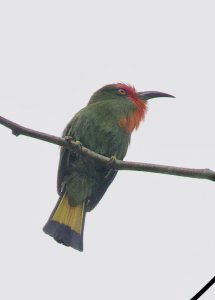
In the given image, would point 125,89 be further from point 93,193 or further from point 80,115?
point 93,193

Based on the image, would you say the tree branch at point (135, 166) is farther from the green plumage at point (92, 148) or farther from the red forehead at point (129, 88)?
the red forehead at point (129, 88)

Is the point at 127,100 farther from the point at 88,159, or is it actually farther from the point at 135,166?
the point at 135,166

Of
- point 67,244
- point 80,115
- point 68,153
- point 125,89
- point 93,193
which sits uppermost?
point 125,89

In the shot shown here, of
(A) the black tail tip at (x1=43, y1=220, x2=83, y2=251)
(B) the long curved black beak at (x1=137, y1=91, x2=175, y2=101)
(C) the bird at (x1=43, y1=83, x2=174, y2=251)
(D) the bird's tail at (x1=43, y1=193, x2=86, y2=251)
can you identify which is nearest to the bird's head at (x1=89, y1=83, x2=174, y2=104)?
(B) the long curved black beak at (x1=137, y1=91, x2=175, y2=101)

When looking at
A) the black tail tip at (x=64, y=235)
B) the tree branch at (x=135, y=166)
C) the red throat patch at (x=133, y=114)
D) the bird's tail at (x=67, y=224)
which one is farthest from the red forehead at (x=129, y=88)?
the tree branch at (x=135, y=166)

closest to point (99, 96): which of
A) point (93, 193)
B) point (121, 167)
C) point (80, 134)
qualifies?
point (80, 134)

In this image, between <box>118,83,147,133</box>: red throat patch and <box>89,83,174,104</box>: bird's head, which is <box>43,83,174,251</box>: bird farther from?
<box>89,83,174,104</box>: bird's head

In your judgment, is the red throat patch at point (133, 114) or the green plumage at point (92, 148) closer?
the green plumage at point (92, 148)

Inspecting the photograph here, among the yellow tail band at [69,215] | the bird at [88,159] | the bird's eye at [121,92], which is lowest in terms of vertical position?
the yellow tail band at [69,215]
